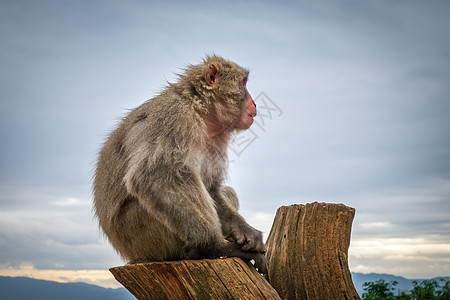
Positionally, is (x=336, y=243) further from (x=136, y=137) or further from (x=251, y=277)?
(x=136, y=137)

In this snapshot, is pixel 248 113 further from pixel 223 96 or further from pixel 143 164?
pixel 143 164

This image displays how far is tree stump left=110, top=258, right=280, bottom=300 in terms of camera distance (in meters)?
4.16

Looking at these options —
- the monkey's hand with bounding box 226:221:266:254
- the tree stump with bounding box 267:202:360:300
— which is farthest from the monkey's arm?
the tree stump with bounding box 267:202:360:300

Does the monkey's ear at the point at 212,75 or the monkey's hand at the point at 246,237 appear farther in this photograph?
the monkey's ear at the point at 212,75

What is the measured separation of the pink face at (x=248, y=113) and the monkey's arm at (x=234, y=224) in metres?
0.88

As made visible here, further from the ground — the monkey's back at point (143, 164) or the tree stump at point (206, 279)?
the monkey's back at point (143, 164)

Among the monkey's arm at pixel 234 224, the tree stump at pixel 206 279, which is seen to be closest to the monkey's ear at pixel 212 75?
the monkey's arm at pixel 234 224

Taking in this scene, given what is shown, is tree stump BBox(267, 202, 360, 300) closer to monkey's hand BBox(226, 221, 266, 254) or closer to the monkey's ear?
monkey's hand BBox(226, 221, 266, 254)

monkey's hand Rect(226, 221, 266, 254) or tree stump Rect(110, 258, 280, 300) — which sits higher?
monkey's hand Rect(226, 221, 266, 254)

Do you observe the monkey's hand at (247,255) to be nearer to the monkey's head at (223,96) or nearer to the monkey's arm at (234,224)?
the monkey's arm at (234,224)

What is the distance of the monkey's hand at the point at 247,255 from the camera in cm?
452

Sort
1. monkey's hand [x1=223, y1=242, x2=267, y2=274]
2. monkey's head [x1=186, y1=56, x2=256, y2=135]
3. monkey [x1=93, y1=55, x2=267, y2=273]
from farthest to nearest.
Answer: monkey's head [x1=186, y1=56, x2=256, y2=135] → monkey's hand [x1=223, y1=242, x2=267, y2=274] → monkey [x1=93, y1=55, x2=267, y2=273]

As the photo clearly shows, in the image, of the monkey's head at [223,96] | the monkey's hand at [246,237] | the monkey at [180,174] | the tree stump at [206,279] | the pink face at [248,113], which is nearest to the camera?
the tree stump at [206,279]

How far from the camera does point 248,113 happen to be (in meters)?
5.27
